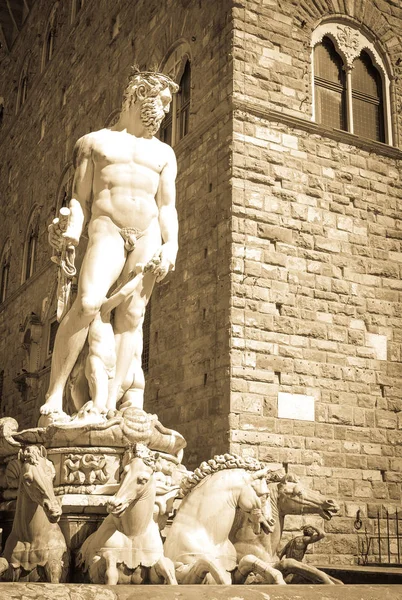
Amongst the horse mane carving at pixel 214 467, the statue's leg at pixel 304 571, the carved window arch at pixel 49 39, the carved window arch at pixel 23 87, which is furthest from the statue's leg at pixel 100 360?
the carved window arch at pixel 23 87

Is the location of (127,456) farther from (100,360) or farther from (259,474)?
(100,360)

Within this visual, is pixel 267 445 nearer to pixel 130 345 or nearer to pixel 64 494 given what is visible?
pixel 130 345

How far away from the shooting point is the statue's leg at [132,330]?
6.29 meters

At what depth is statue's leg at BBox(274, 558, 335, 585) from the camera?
16.8 ft

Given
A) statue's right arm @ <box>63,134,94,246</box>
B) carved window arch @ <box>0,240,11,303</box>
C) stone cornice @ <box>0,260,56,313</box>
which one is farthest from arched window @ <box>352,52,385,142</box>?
carved window arch @ <box>0,240,11,303</box>

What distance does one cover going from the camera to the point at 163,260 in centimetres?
641

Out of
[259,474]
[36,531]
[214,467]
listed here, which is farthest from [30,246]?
[36,531]

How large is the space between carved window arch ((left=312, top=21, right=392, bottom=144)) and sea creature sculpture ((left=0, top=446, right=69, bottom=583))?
8.95m

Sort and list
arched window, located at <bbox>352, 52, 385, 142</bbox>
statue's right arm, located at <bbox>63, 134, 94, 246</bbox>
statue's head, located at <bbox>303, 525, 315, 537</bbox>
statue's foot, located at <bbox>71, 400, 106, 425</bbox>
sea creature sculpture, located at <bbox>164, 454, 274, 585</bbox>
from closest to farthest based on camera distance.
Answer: sea creature sculpture, located at <bbox>164, 454, 274, 585</bbox>, statue's foot, located at <bbox>71, 400, 106, 425</bbox>, statue's head, located at <bbox>303, 525, 315, 537</bbox>, statue's right arm, located at <bbox>63, 134, 94, 246</bbox>, arched window, located at <bbox>352, 52, 385, 142</bbox>

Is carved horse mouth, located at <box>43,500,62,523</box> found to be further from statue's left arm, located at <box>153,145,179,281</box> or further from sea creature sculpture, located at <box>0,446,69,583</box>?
statue's left arm, located at <box>153,145,179,281</box>

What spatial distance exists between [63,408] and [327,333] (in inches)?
225

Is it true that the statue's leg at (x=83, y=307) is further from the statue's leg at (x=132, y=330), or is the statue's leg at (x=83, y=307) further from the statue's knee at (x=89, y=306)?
the statue's leg at (x=132, y=330)

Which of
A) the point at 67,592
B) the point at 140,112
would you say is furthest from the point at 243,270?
the point at 67,592

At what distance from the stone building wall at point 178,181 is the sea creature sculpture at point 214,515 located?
15.0 feet
